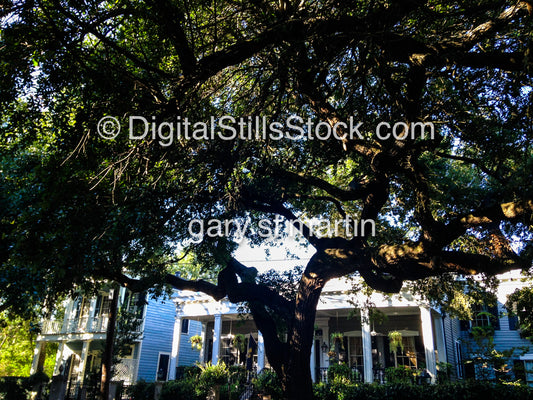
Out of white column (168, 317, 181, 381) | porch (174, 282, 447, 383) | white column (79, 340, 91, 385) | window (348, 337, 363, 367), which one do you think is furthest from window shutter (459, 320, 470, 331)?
white column (79, 340, 91, 385)

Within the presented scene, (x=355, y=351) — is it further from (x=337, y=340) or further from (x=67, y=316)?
(x=67, y=316)

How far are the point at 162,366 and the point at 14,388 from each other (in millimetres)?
8329

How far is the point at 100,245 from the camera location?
724 cm

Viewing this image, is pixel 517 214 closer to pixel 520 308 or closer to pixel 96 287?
pixel 520 308

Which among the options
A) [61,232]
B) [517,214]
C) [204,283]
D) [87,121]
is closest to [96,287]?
[204,283]

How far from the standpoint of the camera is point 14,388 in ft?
64.1

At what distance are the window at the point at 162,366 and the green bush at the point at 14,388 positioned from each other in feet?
24.1

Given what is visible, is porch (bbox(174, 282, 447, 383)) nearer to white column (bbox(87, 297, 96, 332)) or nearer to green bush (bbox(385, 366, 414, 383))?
green bush (bbox(385, 366, 414, 383))

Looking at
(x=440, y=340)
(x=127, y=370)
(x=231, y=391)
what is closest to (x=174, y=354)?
(x=127, y=370)

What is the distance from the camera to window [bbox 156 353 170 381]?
81.1 ft

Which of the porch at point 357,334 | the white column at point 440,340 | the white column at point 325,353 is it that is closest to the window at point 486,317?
the white column at point 440,340

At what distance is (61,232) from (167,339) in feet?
72.4

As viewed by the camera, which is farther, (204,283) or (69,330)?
(69,330)

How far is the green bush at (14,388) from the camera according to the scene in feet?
62.9
